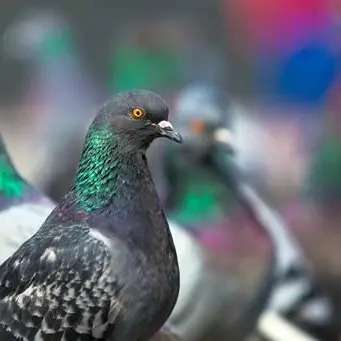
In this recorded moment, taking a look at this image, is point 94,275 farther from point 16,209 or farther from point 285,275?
point 285,275

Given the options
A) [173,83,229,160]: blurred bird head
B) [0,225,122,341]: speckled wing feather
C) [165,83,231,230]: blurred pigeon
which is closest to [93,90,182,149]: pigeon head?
[0,225,122,341]: speckled wing feather

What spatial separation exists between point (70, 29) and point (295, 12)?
3.75 ft

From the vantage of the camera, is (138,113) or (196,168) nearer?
(138,113)

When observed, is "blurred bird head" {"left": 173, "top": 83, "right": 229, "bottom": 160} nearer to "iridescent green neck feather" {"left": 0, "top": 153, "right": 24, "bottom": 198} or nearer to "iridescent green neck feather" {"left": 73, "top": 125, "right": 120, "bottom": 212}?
"iridescent green neck feather" {"left": 0, "top": 153, "right": 24, "bottom": 198}

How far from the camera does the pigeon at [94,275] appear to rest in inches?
49.6

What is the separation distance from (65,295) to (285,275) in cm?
139

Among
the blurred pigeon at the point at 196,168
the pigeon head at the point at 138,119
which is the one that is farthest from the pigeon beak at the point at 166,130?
the blurred pigeon at the point at 196,168

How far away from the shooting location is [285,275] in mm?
2574

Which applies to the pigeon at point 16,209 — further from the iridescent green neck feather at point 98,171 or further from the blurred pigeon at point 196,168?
the blurred pigeon at point 196,168

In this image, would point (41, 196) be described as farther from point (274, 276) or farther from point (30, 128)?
point (30, 128)

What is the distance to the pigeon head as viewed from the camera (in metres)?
1.34

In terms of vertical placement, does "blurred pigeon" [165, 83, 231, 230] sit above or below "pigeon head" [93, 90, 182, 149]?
below

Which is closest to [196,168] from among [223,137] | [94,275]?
[223,137]

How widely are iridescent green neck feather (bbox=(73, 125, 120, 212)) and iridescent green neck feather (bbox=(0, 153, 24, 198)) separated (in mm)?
176
